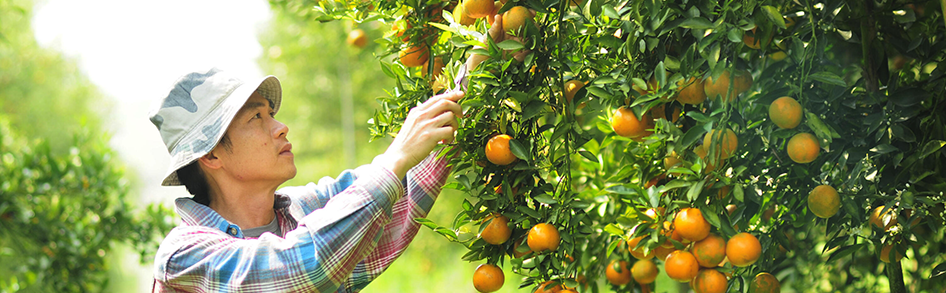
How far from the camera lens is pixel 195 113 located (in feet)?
3.57

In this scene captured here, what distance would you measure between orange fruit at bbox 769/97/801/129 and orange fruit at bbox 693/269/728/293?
21cm

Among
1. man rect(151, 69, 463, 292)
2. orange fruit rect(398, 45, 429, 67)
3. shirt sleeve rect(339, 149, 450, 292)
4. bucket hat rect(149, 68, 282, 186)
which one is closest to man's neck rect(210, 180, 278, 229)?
man rect(151, 69, 463, 292)

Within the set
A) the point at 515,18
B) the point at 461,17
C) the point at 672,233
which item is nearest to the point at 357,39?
the point at 461,17

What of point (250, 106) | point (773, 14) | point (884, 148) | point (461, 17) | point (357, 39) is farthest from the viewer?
point (357, 39)

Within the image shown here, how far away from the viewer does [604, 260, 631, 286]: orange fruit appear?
3.91 feet

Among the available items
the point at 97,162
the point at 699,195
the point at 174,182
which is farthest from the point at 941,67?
the point at 97,162

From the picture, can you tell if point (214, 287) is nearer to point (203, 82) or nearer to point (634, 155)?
point (203, 82)

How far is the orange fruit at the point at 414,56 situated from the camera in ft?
3.29

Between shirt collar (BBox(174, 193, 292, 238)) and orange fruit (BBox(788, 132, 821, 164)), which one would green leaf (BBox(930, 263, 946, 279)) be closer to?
orange fruit (BBox(788, 132, 821, 164))

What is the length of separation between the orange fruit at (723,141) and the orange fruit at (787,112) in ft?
0.18

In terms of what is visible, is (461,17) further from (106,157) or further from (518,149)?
(106,157)

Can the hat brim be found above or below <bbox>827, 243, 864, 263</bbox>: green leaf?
above

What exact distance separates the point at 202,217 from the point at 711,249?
79cm

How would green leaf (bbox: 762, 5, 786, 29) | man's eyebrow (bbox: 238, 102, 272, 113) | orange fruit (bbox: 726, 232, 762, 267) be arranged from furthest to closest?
man's eyebrow (bbox: 238, 102, 272, 113) < orange fruit (bbox: 726, 232, 762, 267) < green leaf (bbox: 762, 5, 786, 29)
